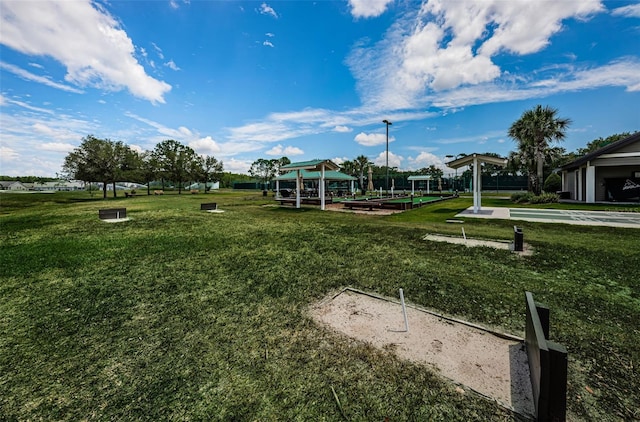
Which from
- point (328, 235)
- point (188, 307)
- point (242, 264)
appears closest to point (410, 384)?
point (188, 307)

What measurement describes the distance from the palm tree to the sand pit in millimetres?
22404

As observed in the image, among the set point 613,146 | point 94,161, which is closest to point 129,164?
point 94,161

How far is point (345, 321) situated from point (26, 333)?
362cm

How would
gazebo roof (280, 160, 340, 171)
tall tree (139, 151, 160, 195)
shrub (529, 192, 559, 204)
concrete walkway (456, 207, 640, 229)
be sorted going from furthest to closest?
tall tree (139, 151, 160, 195) < shrub (529, 192, 559, 204) < gazebo roof (280, 160, 340, 171) < concrete walkway (456, 207, 640, 229)

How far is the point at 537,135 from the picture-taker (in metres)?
20.2

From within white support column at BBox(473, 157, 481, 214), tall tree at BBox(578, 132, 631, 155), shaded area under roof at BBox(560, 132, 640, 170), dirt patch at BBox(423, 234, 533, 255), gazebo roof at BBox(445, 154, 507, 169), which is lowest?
dirt patch at BBox(423, 234, 533, 255)

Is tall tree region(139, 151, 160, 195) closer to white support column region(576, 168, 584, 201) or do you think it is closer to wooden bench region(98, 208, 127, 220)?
wooden bench region(98, 208, 127, 220)

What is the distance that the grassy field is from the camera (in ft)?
6.80

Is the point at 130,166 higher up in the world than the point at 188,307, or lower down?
higher up

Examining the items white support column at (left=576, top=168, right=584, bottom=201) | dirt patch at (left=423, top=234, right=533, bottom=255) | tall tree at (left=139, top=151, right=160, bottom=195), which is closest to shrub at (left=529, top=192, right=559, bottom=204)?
white support column at (left=576, top=168, right=584, bottom=201)

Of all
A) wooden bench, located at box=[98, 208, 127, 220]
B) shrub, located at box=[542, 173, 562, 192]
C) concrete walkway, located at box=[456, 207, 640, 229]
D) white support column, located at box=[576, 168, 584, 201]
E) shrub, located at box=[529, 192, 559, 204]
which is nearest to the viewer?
concrete walkway, located at box=[456, 207, 640, 229]

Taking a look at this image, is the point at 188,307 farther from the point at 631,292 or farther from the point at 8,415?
the point at 631,292

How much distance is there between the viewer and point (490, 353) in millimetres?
2588

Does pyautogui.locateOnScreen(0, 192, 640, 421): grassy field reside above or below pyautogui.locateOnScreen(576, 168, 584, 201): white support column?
below
